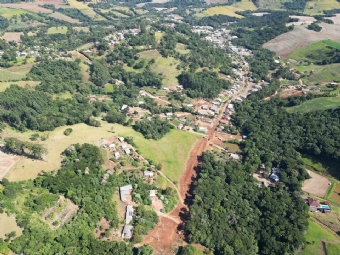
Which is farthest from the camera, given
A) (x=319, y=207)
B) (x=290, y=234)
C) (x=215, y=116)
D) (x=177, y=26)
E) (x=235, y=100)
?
(x=177, y=26)

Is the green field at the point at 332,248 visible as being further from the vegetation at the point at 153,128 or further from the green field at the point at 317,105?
the green field at the point at 317,105

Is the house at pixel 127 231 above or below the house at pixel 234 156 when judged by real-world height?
above

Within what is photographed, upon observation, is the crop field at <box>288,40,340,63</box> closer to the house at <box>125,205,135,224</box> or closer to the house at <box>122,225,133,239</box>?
the house at <box>125,205,135,224</box>

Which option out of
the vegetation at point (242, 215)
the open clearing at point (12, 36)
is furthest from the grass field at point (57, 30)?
the vegetation at point (242, 215)

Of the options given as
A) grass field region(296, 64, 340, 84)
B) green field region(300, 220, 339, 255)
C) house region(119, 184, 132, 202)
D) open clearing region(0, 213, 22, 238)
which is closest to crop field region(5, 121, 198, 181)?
open clearing region(0, 213, 22, 238)

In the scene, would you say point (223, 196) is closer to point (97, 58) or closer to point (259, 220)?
point (259, 220)

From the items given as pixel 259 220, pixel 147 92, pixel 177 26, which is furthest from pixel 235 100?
pixel 177 26

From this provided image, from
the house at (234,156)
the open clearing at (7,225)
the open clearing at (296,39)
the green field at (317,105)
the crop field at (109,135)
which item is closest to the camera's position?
the open clearing at (7,225)

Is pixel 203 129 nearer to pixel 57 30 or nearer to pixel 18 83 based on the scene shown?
pixel 18 83
